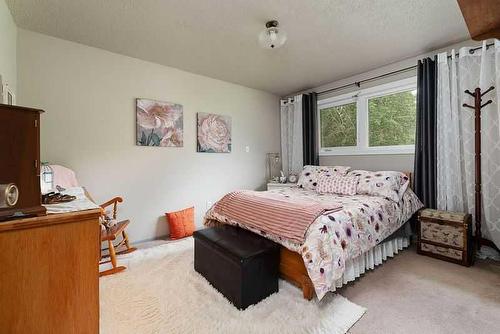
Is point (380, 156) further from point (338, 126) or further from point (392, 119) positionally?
point (338, 126)

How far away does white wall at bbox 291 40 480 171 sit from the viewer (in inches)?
115

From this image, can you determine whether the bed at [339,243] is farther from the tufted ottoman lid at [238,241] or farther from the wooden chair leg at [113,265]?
the wooden chair leg at [113,265]

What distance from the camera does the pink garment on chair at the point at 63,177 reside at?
2.09m

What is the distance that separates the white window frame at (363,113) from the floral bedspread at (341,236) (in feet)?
3.41

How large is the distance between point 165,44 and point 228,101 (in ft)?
4.59

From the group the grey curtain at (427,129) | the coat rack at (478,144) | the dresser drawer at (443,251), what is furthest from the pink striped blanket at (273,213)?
the coat rack at (478,144)

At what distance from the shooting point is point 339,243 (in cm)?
171

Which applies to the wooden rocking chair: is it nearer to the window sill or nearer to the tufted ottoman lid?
the tufted ottoman lid

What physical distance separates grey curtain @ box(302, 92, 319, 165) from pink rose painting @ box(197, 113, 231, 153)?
4.33 ft

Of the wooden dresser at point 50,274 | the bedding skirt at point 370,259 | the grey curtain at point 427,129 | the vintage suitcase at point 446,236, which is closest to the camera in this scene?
the wooden dresser at point 50,274

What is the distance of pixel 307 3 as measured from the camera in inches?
74.5

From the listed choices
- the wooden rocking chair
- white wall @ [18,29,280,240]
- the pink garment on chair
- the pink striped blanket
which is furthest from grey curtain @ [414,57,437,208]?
the pink garment on chair

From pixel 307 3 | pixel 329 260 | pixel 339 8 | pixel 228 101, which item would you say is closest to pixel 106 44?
pixel 228 101

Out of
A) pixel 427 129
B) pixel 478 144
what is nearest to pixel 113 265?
pixel 427 129
